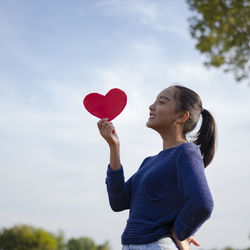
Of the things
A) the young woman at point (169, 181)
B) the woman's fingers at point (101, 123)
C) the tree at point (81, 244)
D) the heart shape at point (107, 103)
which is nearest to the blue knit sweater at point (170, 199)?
the young woman at point (169, 181)

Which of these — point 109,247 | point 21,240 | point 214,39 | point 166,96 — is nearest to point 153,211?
point 166,96

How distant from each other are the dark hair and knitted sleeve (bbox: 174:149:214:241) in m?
0.63

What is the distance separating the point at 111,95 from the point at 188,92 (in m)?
0.83

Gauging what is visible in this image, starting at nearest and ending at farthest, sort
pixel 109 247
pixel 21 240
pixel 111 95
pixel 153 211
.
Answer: pixel 153 211
pixel 111 95
pixel 21 240
pixel 109 247

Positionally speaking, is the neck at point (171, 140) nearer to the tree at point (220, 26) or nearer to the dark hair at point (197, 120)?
the dark hair at point (197, 120)

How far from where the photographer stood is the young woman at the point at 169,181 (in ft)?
9.36

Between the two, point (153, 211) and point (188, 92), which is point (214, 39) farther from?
point (153, 211)

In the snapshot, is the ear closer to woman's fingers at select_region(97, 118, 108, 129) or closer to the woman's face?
the woman's face

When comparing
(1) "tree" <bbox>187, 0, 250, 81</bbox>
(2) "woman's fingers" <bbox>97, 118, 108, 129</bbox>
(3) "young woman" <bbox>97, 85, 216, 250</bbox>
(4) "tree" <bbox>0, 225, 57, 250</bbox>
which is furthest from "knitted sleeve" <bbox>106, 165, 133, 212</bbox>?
(4) "tree" <bbox>0, 225, 57, 250</bbox>

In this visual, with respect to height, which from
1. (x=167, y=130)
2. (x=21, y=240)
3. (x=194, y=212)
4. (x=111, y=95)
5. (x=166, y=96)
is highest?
(x=21, y=240)

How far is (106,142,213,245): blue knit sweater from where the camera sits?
280cm

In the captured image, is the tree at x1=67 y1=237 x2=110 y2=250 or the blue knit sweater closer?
the blue knit sweater

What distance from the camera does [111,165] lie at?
3486 mm

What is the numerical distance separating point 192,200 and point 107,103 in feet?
5.03
